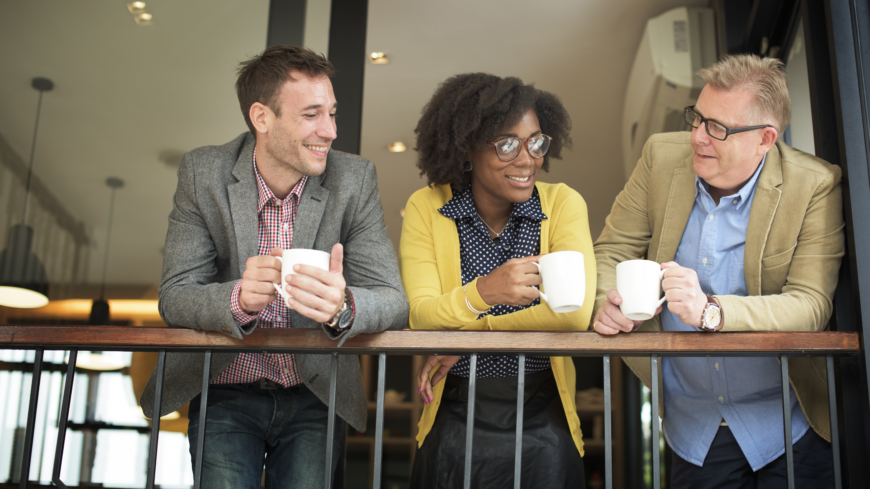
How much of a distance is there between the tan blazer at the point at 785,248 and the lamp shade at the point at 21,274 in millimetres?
2806

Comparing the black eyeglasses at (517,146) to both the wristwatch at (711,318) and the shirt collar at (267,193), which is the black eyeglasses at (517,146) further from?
the wristwatch at (711,318)

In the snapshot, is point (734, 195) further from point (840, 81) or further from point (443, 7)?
point (443, 7)

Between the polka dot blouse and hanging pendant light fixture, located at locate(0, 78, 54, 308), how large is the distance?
2.21 meters

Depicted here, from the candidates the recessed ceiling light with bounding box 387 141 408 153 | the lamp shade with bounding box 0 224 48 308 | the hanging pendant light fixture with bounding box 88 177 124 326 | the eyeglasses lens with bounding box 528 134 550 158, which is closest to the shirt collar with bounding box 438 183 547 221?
the eyeglasses lens with bounding box 528 134 550 158

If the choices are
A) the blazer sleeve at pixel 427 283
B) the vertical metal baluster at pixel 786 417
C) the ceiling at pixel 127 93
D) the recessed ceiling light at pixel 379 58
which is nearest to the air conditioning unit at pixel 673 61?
the ceiling at pixel 127 93

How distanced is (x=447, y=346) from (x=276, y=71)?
3.04 feet

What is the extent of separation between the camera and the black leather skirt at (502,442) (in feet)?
5.65

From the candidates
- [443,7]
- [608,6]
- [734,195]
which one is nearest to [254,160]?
[734,195]

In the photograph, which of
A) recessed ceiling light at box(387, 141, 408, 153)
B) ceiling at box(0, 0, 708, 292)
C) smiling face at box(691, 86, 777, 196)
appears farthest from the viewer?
recessed ceiling light at box(387, 141, 408, 153)

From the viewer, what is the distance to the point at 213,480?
1616 mm

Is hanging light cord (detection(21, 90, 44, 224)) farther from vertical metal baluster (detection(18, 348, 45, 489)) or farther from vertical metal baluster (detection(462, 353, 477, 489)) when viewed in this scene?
vertical metal baluster (detection(462, 353, 477, 489))

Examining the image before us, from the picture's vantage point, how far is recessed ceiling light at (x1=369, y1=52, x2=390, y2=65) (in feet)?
14.5

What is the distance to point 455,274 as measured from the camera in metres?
1.82

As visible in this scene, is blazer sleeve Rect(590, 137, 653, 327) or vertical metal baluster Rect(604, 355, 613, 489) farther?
blazer sleeve Rect(590, 137, 653, 327)
